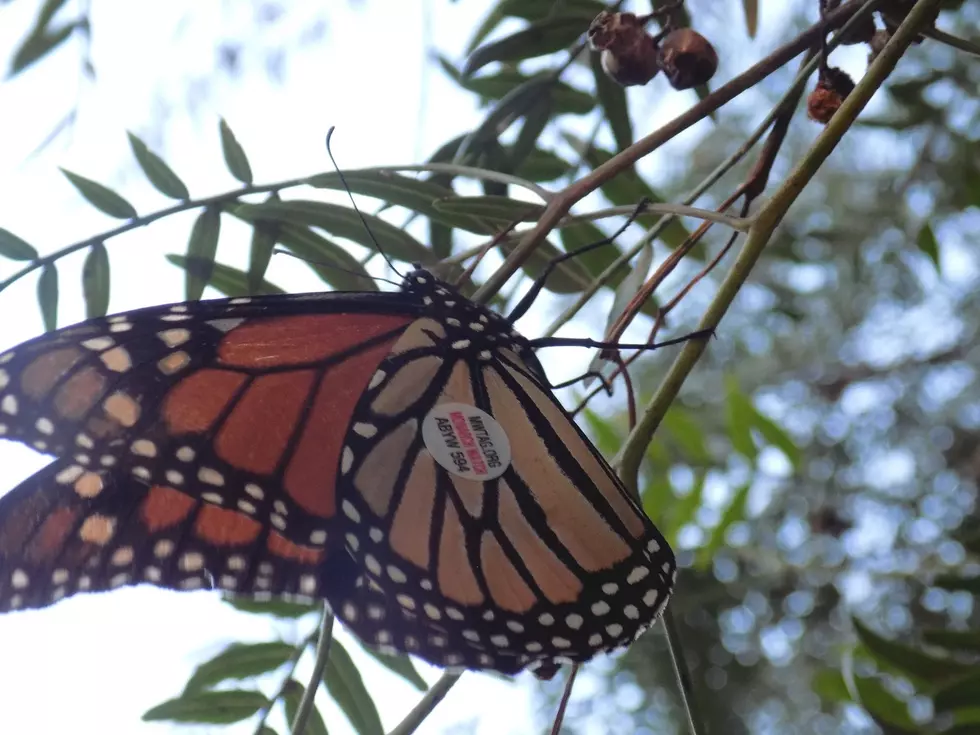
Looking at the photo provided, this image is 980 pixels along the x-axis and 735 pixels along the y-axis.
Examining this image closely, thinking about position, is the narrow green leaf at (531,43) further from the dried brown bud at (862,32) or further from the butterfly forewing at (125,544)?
the butterfly forewing at (125,544)

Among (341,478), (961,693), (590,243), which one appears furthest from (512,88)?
(961,693)

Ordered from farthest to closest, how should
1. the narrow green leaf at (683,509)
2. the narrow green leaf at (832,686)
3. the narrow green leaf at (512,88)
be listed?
1. the narrow green leaf at (683,509)
2. the narrow green leaf at (832,686)
3. the narrow green leaf at (512,88)

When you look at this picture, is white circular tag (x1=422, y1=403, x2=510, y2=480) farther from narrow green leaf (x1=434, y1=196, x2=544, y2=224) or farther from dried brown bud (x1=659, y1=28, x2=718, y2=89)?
dried brown bud (x1=659, y1=28, x2=718, y2=89)

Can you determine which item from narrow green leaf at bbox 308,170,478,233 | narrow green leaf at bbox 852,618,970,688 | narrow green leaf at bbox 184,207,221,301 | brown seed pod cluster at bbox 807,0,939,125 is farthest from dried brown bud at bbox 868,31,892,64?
narrow green leaf at bbox 184,207,221,301

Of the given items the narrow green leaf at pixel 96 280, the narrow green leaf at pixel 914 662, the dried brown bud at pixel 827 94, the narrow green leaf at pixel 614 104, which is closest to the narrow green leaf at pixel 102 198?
the narrow green leaf at pixel 96 280

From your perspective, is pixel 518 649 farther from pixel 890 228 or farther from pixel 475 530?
pixel 890 228

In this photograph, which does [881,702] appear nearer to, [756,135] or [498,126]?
[756,135]
